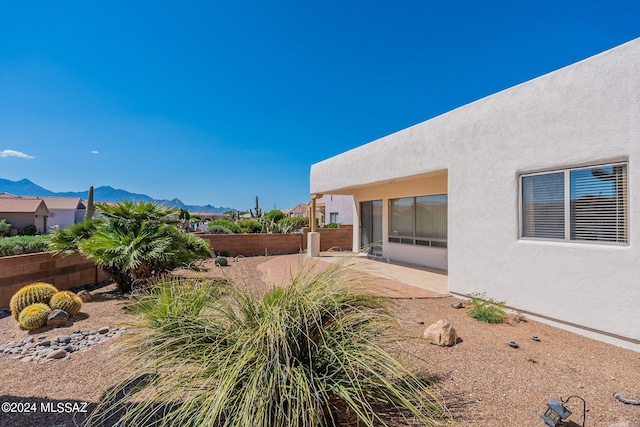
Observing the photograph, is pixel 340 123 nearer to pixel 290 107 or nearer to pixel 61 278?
pixel 290 107

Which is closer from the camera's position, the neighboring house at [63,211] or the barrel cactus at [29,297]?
the barrel cactus at [29,297]

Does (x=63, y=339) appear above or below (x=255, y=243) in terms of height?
below

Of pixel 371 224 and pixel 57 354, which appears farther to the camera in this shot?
pixel 371 224

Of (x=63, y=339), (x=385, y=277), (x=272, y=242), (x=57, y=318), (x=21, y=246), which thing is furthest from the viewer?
(x=272, y=242)

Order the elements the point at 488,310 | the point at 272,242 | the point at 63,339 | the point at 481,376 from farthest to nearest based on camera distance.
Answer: the point at 272,242, the point at 488,310, the point at 63,339, the point at 481,376

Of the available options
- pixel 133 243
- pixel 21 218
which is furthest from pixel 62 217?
pixel 133 243

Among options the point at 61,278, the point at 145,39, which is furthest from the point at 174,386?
the point at 145,39

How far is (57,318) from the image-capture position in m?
5.57

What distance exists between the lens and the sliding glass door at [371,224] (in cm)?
1419

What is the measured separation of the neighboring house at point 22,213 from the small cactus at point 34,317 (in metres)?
43.7

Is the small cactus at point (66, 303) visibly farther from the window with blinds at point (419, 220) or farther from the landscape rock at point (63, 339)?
the window with blinds at point (419, 220)

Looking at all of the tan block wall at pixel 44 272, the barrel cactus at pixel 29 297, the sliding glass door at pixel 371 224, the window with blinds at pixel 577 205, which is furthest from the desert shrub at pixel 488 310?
the tan block wall at pixel 44 272

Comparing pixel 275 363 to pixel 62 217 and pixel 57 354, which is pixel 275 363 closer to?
pixel 57 354

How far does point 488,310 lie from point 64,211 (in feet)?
209
